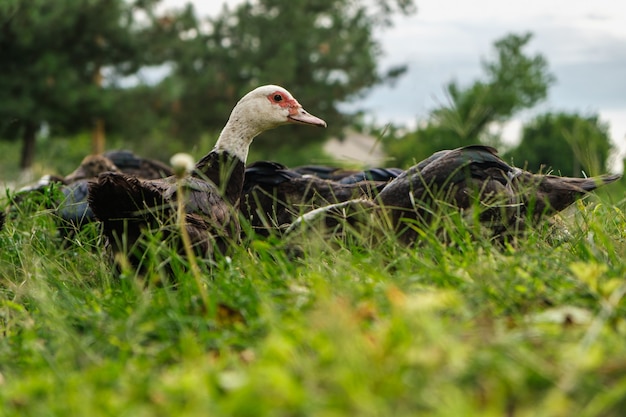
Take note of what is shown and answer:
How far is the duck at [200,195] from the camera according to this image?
4.23 metres

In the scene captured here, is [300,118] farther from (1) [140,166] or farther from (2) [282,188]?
(1) [140,166]

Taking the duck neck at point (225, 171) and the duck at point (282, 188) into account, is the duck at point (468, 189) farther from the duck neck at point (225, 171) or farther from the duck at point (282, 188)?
the duck neck at point (225, 171)

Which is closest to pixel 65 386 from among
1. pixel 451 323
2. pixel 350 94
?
pixel 451 323

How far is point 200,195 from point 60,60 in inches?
694

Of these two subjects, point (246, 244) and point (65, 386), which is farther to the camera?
point (246, 244)

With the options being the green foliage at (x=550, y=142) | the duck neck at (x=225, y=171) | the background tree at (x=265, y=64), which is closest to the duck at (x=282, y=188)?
the duck neck at (x=225, y=171)

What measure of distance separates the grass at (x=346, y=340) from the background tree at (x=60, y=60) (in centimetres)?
1807

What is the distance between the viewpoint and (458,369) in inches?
82.4

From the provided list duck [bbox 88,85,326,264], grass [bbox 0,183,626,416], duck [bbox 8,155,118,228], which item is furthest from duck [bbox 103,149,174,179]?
grass [bbox 0,183,626,416]

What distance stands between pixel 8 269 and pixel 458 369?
334cm

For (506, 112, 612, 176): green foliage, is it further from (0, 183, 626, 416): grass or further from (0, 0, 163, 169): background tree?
(0, 183, 626, 416): grass

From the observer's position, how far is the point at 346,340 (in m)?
2.06

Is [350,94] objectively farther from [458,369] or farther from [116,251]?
[458,369]

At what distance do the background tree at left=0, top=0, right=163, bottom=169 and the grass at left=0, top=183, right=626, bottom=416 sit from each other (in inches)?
712
